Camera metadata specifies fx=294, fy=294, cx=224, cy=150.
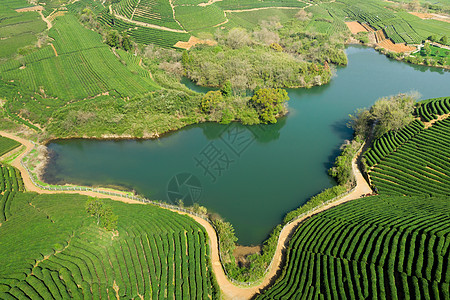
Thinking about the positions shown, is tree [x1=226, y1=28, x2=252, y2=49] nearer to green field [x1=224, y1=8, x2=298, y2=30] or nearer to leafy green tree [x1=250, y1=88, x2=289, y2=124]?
green field [x1=224, y1=8, x2=298, y2=30]

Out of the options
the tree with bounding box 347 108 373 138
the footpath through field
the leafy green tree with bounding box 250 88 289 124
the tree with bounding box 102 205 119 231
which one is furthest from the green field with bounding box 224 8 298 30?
the tree with bounding box 102 205 119 231

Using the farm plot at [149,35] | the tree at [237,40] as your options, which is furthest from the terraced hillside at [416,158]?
the farm plot at [149,35]

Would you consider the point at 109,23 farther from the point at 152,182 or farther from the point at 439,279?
the point at 439,279

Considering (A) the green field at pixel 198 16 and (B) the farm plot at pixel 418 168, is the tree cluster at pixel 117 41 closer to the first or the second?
(A) the green field at pixel 198 16

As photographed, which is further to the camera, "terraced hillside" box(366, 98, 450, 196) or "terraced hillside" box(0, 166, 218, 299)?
"terraced hillside" box(366, 98, 450, 196)

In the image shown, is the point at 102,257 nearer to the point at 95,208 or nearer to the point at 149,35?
the point at 95,208

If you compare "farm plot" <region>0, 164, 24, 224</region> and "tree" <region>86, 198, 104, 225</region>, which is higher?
"tree" <region>86, 198, 104, 225</region>
